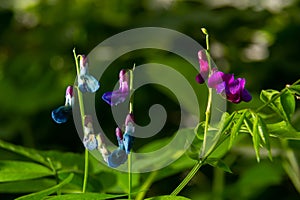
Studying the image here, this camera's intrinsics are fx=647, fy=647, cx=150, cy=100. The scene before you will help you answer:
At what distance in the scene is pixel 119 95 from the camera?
1.82 feet

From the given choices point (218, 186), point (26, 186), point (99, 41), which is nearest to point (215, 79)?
point (26, 186)

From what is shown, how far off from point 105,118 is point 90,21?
1.06ft

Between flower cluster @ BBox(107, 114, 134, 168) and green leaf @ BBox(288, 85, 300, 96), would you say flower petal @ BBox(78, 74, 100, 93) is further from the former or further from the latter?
green leaf @ BBox(288, 85, 300, 96)

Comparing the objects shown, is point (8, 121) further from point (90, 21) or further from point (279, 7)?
point (279, 7)

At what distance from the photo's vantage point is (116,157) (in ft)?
1.85

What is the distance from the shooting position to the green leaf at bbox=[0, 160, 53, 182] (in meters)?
0.68

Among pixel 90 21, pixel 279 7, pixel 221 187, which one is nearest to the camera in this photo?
pixel 221 187

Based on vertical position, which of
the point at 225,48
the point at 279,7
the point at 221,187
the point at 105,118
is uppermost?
the point at 279,7

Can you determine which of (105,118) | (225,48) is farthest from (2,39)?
(225,48)

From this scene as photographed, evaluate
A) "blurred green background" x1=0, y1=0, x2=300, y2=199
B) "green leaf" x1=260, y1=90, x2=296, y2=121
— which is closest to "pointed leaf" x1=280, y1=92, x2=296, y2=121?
"green leaf" x1=260, y1=90, x2=296, y2=121

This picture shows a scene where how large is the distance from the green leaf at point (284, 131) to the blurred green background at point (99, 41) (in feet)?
2.03

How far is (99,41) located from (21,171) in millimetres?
960

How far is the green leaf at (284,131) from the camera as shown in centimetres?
56

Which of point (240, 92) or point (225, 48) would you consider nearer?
point (240, 92)
